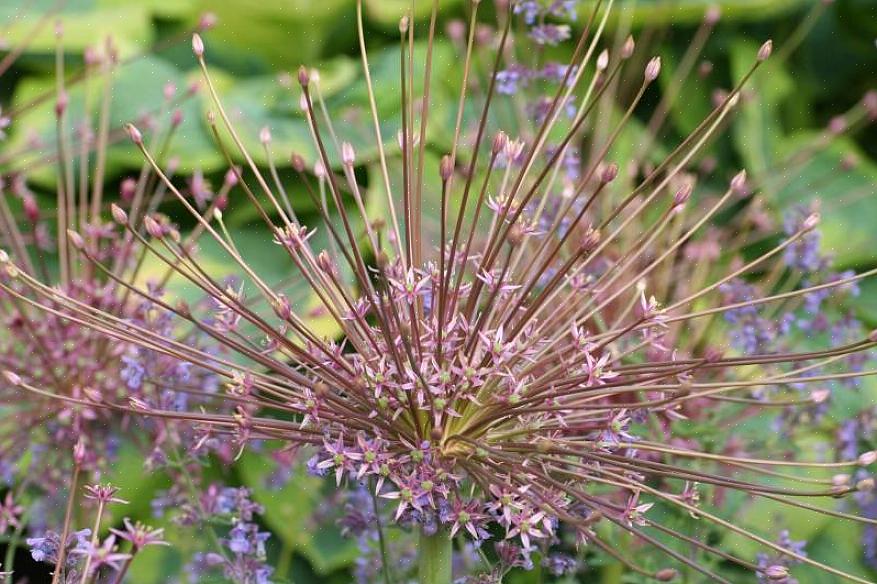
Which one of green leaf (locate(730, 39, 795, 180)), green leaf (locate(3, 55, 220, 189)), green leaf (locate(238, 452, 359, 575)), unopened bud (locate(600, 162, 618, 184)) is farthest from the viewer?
green leaf (locate(730, 39, 795, 180))

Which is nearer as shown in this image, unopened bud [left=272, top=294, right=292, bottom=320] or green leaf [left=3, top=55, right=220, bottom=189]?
unopened bud [left=272, top=294, right=292, bottom=320]

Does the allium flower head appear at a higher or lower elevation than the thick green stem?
higher

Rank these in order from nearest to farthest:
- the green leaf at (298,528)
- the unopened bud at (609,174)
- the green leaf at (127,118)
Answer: the unopened bud at (609,174) → the green leaf at (298,528) → the green leaf at (127,118)

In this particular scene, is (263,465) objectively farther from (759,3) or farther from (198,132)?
(759,3)

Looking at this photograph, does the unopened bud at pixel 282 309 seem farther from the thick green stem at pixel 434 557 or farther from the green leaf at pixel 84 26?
the green leaf at pixel 84 26

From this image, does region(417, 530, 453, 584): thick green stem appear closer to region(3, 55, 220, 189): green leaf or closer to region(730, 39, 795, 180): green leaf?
region(3, 55, 220, 189): green leaf

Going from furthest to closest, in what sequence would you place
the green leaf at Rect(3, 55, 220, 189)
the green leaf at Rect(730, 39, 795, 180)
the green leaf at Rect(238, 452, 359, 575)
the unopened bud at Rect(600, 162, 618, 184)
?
the green leaf at Rect(730, 39, 795, 180) < the green leaf at Rect(3, 55, 220, 189) < the green leaf at Rect(238, 452, 359, 575) < the unopened bud at Rect(600, 162, 618, 184)

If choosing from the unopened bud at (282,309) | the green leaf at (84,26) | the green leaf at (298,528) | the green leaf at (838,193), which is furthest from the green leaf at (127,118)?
the unopened bud at (282,309)

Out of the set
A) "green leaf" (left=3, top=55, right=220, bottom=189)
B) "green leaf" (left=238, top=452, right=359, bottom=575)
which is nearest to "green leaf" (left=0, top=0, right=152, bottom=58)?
"green leaf" (left=3, top=55, right=220, bottom=189)

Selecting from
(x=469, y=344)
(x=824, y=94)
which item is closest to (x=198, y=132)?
(x=469, y=344)
